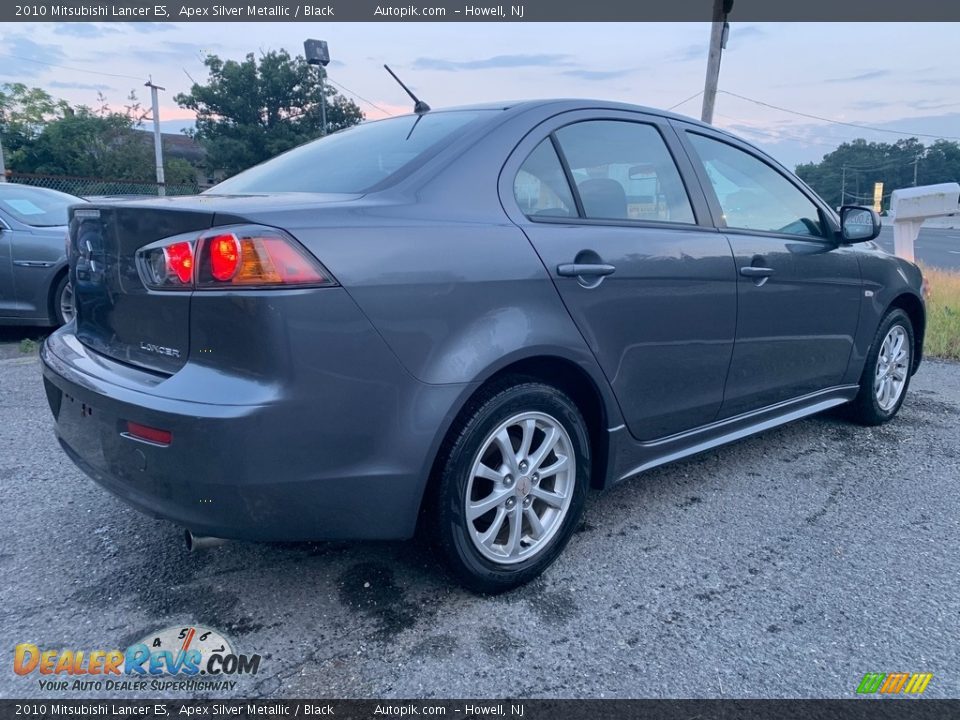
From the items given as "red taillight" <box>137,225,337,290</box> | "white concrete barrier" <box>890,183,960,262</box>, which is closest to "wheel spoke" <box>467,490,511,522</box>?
"red taillight" <box>137,225,337,290</box>

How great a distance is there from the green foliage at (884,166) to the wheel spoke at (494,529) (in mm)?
43576

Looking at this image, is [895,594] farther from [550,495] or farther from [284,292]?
[284,292]

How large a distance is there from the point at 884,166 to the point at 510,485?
2107 inches

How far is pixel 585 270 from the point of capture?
98.0 inches

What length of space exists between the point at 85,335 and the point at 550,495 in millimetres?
1684

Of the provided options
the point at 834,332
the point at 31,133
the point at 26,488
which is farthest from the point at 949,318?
the point at 31,133

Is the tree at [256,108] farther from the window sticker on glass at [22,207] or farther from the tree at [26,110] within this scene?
the window sticker on glass at [22,207]

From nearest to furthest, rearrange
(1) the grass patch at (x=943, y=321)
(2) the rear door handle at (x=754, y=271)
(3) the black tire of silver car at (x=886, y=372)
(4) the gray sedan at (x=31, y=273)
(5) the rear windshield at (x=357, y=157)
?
(5) the rear windshield at (x=357, y=157) < (2) the rear door handle at (x=754, y=271) < (3) the black tire of silver car at (x=886, y=372) < (4) the gray sedan at (x=31, y=273) < (1) the grass patch at (x=943, y=321)

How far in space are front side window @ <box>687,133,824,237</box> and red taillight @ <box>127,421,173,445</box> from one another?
2407mm

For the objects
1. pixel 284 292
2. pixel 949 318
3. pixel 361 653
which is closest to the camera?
pixel 284 292

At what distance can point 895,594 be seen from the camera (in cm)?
249

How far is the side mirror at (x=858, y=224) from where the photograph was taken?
12.2 feet

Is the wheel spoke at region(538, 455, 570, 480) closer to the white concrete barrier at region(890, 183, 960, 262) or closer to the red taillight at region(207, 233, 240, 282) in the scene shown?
the red taillight at region(207, 233, 240, 282)

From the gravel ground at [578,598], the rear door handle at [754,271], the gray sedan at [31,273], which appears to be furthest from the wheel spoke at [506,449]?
the gray sedan at [31,273]
